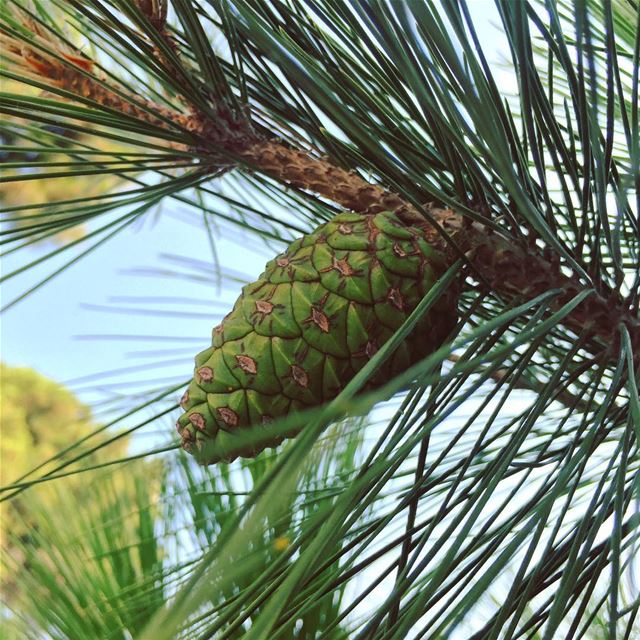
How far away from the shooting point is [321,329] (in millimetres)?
265

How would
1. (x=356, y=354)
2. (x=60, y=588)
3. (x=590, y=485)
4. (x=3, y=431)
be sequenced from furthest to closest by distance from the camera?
(x=3, y=431) < (x=60, y=588) < (x=590, y=485) < (x=356, y=354)

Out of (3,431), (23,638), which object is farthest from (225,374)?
(3,431)

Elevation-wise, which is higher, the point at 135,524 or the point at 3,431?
the point at 3,431

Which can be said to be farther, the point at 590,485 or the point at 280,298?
the point at 590,485

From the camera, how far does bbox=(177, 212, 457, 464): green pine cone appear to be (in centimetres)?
27

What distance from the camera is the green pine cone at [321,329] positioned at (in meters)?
0.27

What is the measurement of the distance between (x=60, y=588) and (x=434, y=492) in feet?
1.28

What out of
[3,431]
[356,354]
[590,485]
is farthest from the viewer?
[3,431]

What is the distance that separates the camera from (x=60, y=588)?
1.98 feet

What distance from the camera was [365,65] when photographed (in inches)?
13.6

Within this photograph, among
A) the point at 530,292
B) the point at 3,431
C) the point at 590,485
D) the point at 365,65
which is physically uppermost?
the point at 3,431

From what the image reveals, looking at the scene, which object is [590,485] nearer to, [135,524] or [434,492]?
[434,492]

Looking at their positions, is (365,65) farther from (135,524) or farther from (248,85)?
(135,524)

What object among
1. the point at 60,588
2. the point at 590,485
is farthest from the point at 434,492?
the point at 60,588
